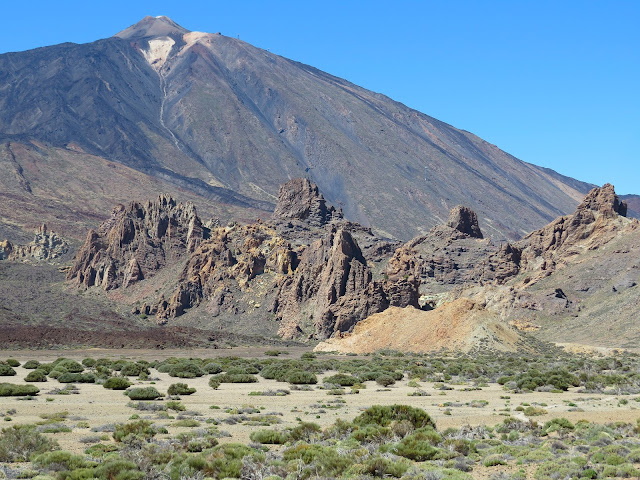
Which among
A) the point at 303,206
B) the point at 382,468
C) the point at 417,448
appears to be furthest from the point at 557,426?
the point at 303,206

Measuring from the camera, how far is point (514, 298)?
364 feet

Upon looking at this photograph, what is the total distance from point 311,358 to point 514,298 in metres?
44.3

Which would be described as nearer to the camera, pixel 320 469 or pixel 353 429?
pixel 320 469

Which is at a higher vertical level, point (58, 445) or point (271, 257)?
point (271, 257)

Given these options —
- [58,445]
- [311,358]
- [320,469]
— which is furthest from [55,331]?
[320,469]

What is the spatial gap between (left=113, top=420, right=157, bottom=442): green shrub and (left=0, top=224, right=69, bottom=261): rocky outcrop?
519ft

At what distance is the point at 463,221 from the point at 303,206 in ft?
100.0

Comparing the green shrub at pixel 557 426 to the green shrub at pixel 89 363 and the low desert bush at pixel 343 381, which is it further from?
the green shrub at pixel 89 363

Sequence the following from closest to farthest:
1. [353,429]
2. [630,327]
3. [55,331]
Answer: [353,429] → [630,327] → [55,331]

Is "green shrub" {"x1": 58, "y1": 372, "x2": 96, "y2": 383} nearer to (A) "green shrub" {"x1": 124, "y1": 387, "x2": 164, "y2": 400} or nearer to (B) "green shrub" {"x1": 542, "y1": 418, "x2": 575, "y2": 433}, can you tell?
(A) "green shrub" {"x1": 124, "y1": 387, "x2": 164, "y2": 400}

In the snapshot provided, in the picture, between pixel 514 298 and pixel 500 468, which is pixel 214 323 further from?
pixel 500 468

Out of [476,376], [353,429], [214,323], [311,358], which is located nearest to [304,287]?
[214,323]

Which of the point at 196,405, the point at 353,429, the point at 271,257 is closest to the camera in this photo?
the point at 353,429

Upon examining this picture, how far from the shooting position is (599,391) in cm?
4450
